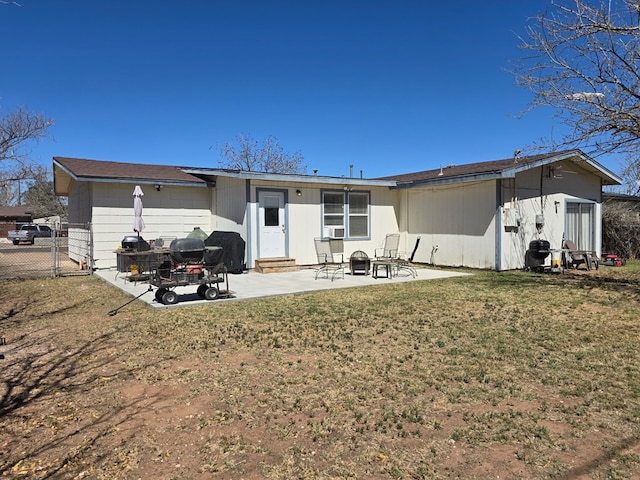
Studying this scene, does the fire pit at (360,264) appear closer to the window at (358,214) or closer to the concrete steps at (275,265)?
the concrete steps at (275,265)

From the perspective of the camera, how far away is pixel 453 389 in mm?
3473

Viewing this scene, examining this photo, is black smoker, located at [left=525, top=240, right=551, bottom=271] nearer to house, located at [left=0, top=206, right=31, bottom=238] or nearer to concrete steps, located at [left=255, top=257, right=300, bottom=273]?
concrete steps, located at [left=255, top=257, right=300, bottom=273]

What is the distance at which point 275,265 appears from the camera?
1123 cm


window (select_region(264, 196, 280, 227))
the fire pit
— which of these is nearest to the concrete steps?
window (select_region(264, 196, 280, 227))

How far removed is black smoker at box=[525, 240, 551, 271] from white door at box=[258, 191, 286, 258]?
22.5ft

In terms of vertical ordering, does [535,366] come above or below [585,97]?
below

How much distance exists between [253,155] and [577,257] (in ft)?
85.4

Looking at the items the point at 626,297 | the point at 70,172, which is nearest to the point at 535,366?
the point at 626,297

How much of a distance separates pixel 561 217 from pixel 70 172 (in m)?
14.1

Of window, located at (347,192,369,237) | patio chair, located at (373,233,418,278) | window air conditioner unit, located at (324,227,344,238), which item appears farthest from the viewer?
window, located at (347,192,369,237)

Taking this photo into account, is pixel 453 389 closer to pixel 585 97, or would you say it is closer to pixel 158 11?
pixel 585 97

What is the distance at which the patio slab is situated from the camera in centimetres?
754

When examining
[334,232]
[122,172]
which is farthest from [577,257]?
[122,172]

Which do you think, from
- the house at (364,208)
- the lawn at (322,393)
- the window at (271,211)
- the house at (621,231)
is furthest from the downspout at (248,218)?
the house at (621,231)
